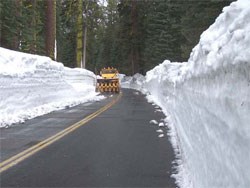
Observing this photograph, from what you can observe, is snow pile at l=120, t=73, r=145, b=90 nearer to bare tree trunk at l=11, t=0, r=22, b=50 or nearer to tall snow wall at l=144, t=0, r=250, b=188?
bare tree trunk at l=11, t=0, r=22, b=50

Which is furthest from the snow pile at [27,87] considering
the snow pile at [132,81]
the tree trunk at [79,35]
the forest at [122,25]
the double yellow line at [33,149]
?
the snow pile at [132,81]

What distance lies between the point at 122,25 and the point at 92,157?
58.2m

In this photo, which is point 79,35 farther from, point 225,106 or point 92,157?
point 225,106

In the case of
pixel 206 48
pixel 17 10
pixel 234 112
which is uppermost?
pixel 17 10

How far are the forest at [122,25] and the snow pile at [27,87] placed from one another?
6709 mm

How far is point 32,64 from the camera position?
20953 mm

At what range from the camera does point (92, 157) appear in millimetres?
9281

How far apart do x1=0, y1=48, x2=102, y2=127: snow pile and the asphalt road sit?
7.78 ft

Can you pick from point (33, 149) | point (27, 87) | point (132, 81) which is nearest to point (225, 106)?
point (33, 149)

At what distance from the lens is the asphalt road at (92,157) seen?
7.38 metres

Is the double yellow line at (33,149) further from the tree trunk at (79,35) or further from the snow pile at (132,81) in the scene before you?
the snow pile at (132,81)

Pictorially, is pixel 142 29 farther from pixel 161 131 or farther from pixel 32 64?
pixel 161 131

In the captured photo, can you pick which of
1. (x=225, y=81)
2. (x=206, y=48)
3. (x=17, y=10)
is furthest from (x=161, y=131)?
(x=17, y=10)

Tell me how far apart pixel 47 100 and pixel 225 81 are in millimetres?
19330
